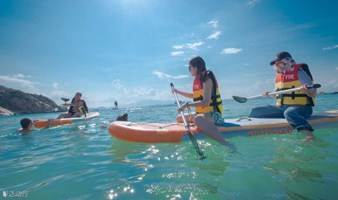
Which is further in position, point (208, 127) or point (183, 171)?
point (208, 127)

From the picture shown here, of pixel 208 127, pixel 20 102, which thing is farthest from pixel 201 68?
pixel 20 102

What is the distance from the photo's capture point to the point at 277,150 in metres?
4.80

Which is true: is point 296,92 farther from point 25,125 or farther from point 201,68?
point 25,125

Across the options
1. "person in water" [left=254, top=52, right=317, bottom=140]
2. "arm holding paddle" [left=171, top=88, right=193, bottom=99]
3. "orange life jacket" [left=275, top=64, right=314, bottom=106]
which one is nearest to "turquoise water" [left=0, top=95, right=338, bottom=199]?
"person in water" [left=254, top=52, right=317, bottom=140]

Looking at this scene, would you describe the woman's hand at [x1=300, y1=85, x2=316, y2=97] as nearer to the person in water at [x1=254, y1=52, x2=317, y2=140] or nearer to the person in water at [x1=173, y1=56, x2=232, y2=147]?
the person in water at [x1=254, y1=52, x2=317, y2=140]

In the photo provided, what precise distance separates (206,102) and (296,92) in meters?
2.51

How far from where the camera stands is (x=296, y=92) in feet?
19.6

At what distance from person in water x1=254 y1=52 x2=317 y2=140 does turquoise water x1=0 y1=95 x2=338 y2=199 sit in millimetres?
438

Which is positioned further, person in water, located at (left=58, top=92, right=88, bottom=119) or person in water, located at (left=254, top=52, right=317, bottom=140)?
person in water, located at (left=58, top=92, right=88, bottom=119)

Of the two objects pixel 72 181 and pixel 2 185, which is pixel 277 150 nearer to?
pixel 72 181

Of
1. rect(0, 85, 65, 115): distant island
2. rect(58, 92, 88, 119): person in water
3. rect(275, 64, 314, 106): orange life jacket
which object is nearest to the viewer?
rect(275, 64, 314, 106): orange life jacket

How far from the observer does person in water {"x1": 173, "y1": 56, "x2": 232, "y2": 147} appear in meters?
5.21

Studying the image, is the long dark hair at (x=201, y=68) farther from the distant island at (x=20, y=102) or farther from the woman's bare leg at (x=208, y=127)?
the distant island at (x=20, y=102)

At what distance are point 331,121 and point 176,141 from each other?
13.4 ft
